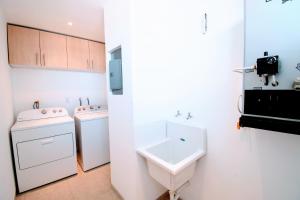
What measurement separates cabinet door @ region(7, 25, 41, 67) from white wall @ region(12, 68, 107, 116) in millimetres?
346

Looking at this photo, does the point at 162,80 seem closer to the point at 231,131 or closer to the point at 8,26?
the point at 231,131

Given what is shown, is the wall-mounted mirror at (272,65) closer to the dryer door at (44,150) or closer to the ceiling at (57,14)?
the ceiling at (57,14)

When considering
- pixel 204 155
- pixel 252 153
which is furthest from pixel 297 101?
pixel 204 155

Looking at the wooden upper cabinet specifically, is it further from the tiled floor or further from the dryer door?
the tiled floor

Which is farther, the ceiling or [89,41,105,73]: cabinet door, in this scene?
[89,41,105,73]: cabinet door

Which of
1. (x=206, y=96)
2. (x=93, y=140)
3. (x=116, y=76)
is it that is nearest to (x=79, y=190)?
(x=93, y=140)

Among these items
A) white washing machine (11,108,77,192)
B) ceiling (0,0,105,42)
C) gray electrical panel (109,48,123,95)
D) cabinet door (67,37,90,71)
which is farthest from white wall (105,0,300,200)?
cabinet door (67,37,90,71)

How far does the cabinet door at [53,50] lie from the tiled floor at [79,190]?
191 cm

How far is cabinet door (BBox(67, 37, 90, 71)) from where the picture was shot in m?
2.55

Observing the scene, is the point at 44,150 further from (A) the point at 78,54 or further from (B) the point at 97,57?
(B) the point at 97,57

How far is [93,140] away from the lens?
7.86 feet

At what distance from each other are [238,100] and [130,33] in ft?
3.84

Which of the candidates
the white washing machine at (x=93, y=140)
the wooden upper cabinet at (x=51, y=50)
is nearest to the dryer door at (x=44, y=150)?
the white washing machine at (x=93, y=140)

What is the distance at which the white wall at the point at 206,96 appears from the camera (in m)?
1.03
